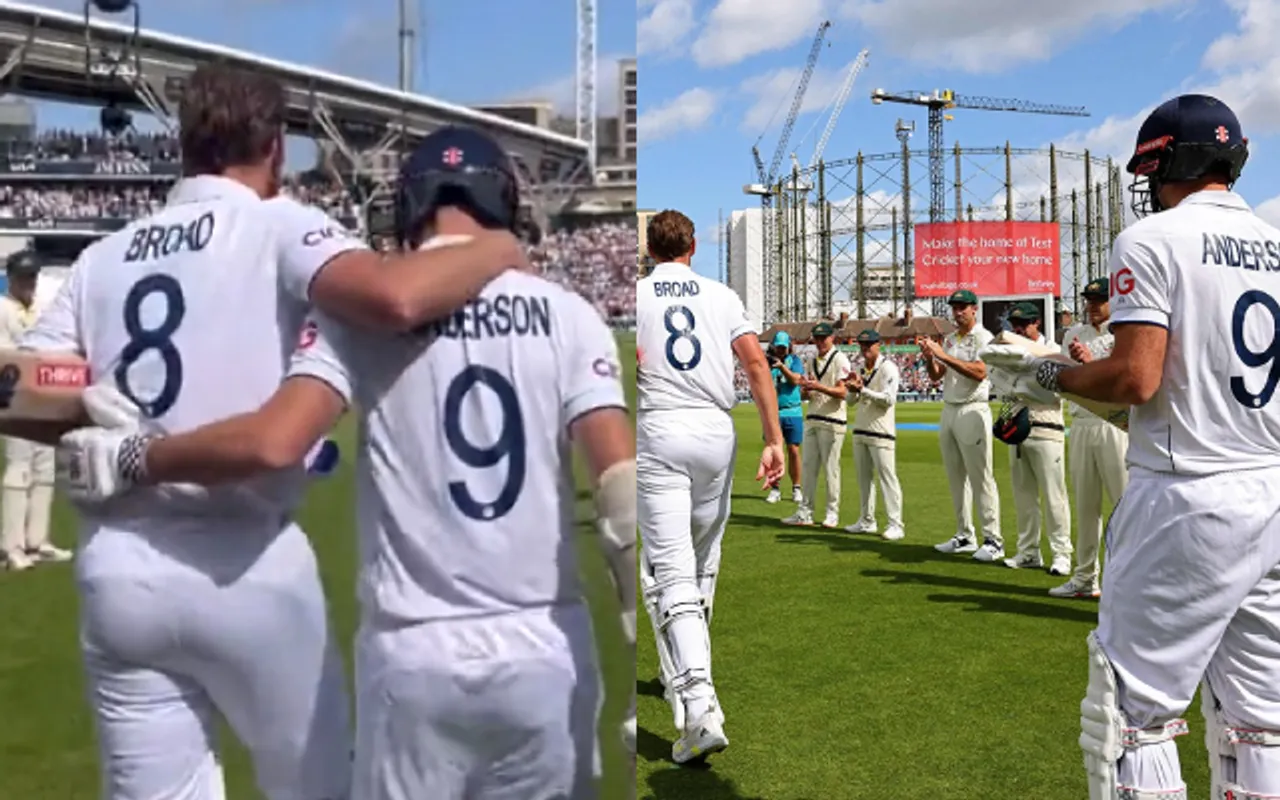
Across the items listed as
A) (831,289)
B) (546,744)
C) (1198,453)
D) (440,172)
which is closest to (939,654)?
(1198,453)

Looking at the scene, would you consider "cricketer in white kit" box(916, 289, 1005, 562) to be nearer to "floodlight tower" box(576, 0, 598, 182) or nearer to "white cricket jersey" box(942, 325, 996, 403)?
"white cricket jersey" box(942, 325, 996, 403)

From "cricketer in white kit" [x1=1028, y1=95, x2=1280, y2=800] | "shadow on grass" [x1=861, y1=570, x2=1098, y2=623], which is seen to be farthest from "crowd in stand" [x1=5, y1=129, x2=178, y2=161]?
"shadow on grass" [x1=861, y1=570, x2=1098, y2=623]

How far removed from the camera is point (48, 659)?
1.72 m

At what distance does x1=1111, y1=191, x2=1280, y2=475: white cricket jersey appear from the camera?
2691 mm

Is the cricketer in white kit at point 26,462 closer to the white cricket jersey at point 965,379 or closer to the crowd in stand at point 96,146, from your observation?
the crowd in stand at point 96,146

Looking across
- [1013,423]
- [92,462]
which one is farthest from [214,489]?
[1013,423]

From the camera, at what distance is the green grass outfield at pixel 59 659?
67.1 inches

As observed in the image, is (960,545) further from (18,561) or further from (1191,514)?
(18,561)

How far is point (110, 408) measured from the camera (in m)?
1.65

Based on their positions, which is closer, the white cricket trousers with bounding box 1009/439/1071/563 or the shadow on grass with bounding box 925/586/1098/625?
the shadow on grass with bounding box 925/586/1098/625

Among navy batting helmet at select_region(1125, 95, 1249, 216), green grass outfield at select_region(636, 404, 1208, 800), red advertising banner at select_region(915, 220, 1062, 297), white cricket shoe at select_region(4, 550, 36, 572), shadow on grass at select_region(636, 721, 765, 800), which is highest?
red advertising banner at select_region(915, 220, 1062, 297)

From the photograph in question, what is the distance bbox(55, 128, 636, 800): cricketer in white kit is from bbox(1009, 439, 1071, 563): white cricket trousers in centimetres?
655

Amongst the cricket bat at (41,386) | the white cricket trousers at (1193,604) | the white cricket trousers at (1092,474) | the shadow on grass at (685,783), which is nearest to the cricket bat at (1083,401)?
the white cricket trousers at (1193,604)

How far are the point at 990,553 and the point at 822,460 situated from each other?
249cm
